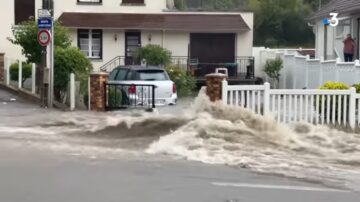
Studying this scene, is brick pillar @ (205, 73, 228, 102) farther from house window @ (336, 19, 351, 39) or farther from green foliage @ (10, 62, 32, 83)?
house window @ (336, 19, 351, 39)

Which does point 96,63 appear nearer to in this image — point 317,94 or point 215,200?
point 317,94

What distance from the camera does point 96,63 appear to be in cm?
4106

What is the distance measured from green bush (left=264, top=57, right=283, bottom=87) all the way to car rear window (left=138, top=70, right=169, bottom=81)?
12402mm

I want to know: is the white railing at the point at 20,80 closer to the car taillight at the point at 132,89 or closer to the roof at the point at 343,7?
the car taillight at the point at 132,89

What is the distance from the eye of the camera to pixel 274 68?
116ft

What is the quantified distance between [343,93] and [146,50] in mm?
21888

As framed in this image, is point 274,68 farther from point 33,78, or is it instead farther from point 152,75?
point 33,78

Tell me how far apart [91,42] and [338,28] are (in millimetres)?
14258

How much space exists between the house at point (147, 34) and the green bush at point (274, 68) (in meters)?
4.01

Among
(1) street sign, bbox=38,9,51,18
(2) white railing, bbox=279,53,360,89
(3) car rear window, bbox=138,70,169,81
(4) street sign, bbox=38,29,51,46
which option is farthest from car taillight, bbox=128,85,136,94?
(2) white railing, bbox=279,53,360,89

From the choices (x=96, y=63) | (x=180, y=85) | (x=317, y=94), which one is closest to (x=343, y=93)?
(x=317, y=94)

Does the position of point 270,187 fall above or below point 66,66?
below

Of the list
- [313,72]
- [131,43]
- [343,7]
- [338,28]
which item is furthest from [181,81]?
[131,43]

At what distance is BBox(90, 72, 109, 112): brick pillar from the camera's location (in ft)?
72.5
